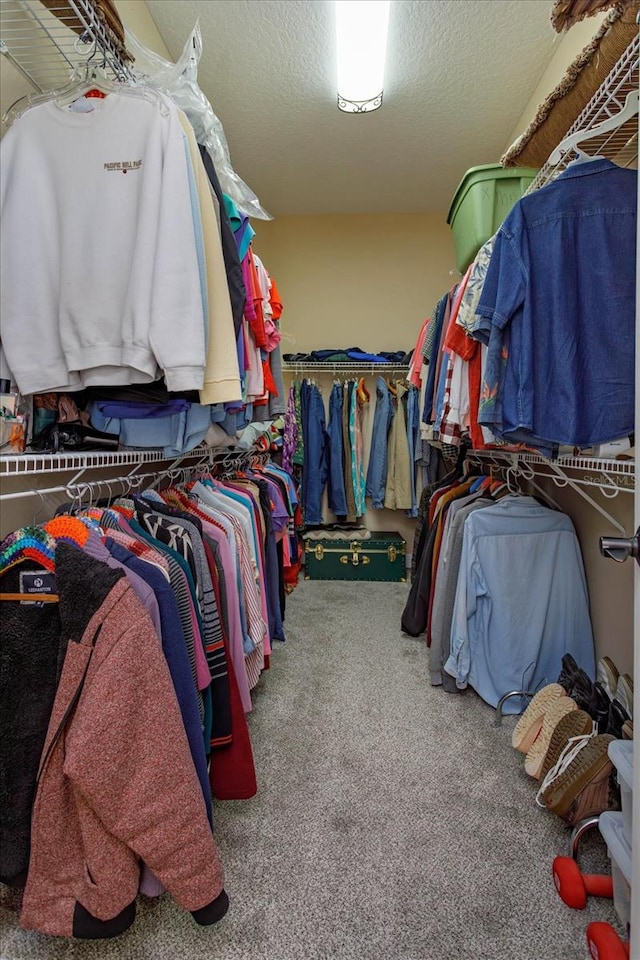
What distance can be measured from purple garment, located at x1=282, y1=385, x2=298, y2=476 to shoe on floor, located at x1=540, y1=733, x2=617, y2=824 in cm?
245

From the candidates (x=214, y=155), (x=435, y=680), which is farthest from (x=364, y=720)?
(x=214, y=155)

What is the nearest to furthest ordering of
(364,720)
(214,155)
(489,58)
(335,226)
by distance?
(214,155) → (364,720) → (489,58) → (335,226)

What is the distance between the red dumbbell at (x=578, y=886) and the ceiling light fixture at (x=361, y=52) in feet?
9.78

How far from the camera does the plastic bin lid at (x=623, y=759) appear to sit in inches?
36.1

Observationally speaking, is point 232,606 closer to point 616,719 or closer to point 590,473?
A: point 616,719

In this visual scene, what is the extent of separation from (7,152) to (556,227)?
4.21 feet

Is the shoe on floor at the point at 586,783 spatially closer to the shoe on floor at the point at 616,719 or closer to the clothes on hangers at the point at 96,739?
the shoe on floor at the point at 616,719

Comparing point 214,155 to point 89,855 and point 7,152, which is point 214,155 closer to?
point 7,152

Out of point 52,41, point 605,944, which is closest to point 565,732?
point 605,944

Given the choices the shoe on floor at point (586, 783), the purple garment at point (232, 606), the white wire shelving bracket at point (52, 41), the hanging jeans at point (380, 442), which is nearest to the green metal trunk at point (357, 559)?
the hanging jeans at point (380, 442)

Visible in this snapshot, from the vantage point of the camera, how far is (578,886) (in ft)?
3.47

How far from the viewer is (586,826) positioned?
1.15 metres

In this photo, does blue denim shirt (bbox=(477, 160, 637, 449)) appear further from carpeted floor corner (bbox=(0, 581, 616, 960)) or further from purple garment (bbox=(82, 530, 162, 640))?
carpeted floor corner (bbox=(0, 581, 616, 960))

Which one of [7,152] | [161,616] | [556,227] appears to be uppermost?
[7,152]
